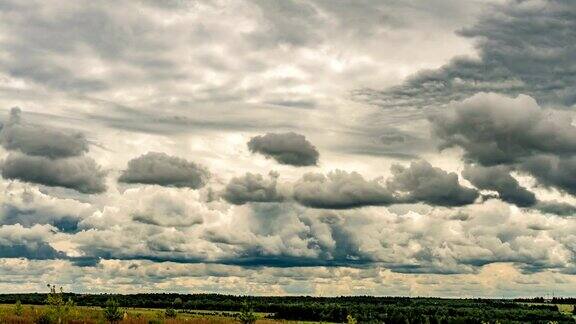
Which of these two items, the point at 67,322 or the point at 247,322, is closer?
the point at 67,322

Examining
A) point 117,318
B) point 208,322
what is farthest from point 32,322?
point 208,322

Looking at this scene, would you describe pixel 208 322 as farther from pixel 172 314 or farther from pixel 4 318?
pixel 4 318

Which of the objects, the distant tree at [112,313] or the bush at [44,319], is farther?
the distant tree at [112,313]

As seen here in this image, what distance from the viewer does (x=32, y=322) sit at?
108500 mm

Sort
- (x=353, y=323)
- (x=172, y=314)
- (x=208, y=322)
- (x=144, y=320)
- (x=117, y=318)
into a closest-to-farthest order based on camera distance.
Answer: (x=353, y=323) → (x=117, y=318) → (x=144, y=320) → (x=208, y=322) → (x=172, y=314)

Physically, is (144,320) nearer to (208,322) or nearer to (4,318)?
(208,322)

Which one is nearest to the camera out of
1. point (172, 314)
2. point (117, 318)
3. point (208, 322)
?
point (117, 318)

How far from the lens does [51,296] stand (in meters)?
106

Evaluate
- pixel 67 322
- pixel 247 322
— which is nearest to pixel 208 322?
pixel 247 322

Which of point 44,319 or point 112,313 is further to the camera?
point 112,313

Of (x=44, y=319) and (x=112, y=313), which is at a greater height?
(x=112, y=313)

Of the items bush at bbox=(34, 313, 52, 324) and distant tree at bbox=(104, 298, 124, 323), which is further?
distant tree at bbox=(104, 298, 124, 323)

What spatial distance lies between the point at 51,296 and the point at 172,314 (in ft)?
218

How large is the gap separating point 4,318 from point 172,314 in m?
62.4
